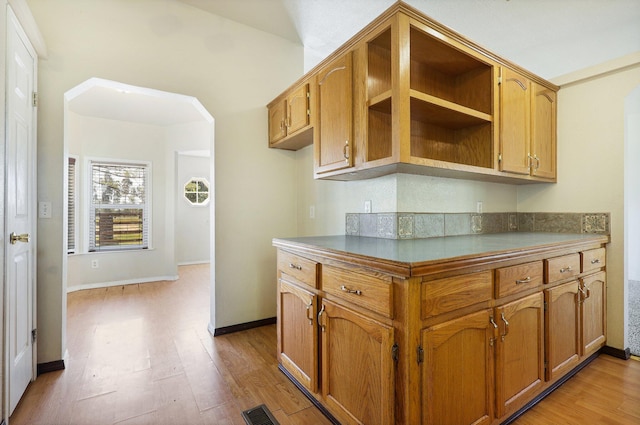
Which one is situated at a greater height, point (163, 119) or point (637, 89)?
point (163, 119)

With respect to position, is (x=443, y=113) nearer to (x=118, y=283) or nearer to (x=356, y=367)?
(x=356, y=367)

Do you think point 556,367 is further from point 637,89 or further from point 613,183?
point 637,89

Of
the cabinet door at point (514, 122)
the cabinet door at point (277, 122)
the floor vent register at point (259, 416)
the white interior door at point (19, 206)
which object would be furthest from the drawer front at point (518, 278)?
the white interior door at point (19, 206)

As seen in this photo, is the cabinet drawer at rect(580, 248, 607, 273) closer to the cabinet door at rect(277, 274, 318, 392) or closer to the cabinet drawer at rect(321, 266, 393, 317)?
the cabinet drawer at rect(321, 266, 393, 317)

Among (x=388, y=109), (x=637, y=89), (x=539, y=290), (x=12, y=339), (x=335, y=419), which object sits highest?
(x=637, y=89)

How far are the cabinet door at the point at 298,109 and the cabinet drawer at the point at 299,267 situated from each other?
3.39 feet

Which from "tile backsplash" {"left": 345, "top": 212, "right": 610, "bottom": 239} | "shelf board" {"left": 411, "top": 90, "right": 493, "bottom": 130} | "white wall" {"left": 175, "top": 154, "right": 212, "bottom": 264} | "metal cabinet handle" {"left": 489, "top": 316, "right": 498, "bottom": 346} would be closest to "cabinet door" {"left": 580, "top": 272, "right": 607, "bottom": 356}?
"tile backsplash" {"left": 345, "top": 212, "right": 610, "bottom": 239}

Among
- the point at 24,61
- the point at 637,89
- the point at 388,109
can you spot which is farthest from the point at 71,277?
the point at 637,89

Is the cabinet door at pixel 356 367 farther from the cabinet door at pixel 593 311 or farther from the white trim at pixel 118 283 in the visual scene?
the white trim at pixel 118 283

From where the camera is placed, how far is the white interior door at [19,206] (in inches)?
62.7

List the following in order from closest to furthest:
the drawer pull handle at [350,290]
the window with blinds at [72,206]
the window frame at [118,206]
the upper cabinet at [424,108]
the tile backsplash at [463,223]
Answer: the drawer pull handle at [350,290] → the upper cabinet at [424,108] → the tile backsplash at [463,223] → the window with blinds at [72,206] → the window frame at [118,206]

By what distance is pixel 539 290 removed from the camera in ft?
5.45

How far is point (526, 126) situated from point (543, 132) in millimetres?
322

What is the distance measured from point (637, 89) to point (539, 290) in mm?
1833
